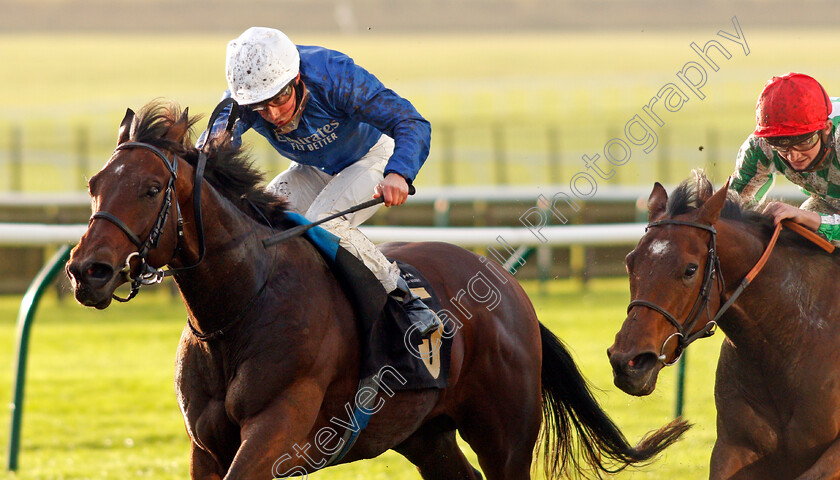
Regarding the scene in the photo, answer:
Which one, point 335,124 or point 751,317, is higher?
point 335,124

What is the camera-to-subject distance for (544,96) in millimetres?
41156

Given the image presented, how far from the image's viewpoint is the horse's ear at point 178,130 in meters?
3.07

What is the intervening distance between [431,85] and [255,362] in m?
40.8

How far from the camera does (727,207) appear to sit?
11.8ft

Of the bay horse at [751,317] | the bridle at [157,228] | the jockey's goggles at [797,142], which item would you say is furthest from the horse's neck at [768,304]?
the bridle at [157,228]

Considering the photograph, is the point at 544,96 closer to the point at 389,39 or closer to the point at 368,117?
the point at 389,39

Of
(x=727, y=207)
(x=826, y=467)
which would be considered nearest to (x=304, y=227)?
(x=727, y=207)

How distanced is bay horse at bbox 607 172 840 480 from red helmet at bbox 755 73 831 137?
0.28m

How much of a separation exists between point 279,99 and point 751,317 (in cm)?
170

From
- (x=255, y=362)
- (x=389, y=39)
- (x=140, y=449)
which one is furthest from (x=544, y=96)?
(x=255, y=362)

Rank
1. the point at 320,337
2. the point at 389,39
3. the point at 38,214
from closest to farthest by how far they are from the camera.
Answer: the point at 320,337, the point at 38,214, the point at 389,39

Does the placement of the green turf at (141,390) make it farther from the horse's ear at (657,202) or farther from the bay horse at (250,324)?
the horse's ear at (657,202)

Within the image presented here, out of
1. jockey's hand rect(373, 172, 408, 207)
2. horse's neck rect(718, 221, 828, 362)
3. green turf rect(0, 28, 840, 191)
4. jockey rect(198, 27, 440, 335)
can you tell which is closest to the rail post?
jockey rect(198, 27, 440, 335)

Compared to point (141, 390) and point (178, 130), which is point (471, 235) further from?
point (178, 130)
